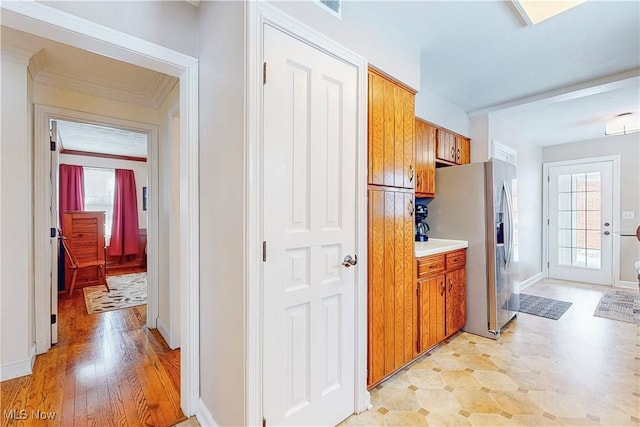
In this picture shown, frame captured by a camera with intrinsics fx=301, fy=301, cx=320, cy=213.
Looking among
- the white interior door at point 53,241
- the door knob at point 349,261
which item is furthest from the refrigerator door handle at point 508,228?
the white interior door at point 53,241

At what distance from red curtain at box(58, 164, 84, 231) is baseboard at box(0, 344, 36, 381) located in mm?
4107

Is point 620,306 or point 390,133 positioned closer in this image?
point 390,133

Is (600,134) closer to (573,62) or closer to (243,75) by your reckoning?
(573,62)

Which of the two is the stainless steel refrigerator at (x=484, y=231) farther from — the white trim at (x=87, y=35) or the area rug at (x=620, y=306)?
the white trim at (x=87, y=35)

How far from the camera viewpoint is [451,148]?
11.6 ft

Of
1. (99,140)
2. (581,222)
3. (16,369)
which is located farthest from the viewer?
(581,222)

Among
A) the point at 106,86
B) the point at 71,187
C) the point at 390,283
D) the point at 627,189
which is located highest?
the point at 106,86

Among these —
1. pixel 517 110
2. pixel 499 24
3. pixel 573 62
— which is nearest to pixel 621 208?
pixel 517 110

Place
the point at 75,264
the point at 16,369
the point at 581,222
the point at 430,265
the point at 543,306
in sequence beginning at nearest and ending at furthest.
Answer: the point at 16,369, the point at 430,265, the point at 543,306, the point at 75,264, the point at 581,222

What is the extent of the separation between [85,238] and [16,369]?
325 cm

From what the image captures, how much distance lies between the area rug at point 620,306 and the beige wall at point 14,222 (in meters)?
5.68

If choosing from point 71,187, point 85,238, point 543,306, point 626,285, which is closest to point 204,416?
point 543,306

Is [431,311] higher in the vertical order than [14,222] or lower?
lower

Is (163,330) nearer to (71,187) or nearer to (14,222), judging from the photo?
(14,222)
